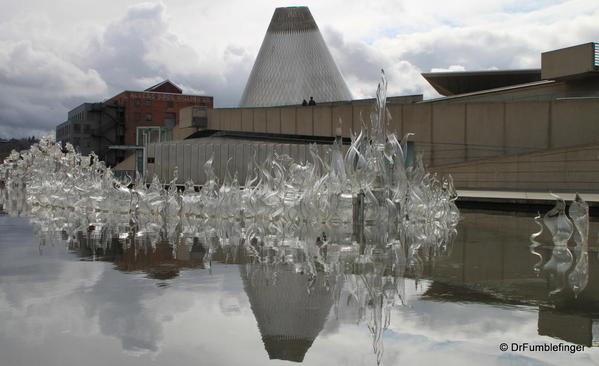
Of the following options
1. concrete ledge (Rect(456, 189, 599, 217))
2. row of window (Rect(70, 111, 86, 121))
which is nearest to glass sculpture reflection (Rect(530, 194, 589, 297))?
concrete ledge (Rect(456, 189, 599, 217))

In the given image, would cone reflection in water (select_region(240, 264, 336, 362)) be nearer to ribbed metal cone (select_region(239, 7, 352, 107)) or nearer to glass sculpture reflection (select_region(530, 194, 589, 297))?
glass sculpture reflection (select_region(530, 194, 589, 297))

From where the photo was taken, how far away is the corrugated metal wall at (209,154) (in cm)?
2506

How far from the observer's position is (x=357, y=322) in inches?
164

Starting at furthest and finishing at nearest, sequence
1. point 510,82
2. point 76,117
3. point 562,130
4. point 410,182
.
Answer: point 76,117
point 510,82
point 562,130
point 410,182

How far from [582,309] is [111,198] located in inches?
436

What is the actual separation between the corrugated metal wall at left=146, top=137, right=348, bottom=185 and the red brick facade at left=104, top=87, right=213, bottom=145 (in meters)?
27.8

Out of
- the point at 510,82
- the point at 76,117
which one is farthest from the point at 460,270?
the point at 76,117

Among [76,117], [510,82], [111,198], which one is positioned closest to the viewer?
[111,198]

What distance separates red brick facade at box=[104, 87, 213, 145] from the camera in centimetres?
5569

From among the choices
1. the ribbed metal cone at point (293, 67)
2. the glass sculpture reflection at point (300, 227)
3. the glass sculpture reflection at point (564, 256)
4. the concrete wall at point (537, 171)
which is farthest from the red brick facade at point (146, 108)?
the glass sculpture reflection at point (564, 256)

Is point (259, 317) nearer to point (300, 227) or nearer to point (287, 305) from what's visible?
point (287, 305)

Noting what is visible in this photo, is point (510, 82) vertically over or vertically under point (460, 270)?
over

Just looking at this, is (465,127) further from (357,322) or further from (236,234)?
(357,322)

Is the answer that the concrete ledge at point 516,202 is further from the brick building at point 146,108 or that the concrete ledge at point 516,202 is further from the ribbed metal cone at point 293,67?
the brick building at point 146,108
